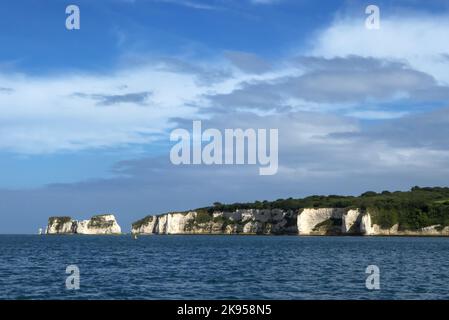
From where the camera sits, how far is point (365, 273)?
64.1 m

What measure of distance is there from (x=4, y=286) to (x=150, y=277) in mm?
14368
